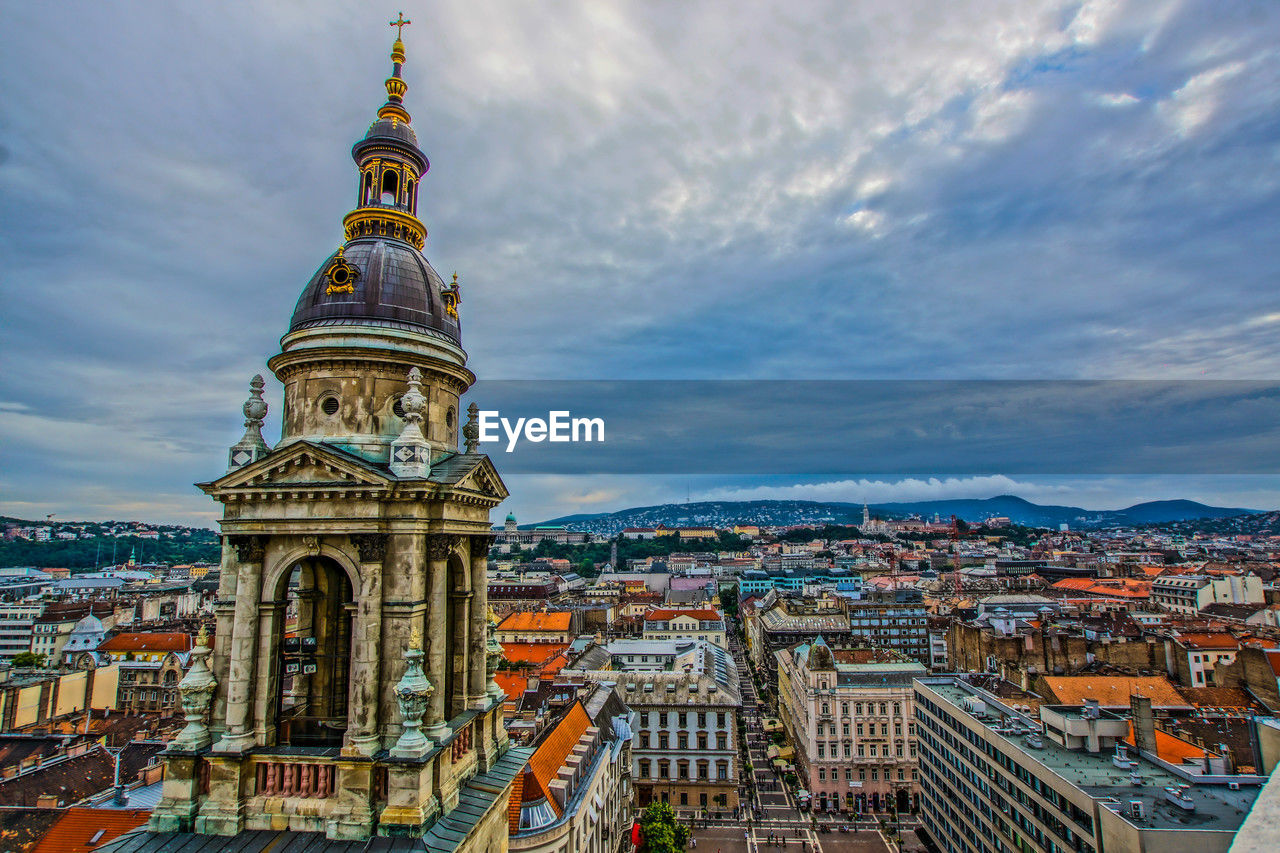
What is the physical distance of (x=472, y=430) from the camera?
20.7 meters

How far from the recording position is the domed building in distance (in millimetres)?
14953

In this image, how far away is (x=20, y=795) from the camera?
38281mm

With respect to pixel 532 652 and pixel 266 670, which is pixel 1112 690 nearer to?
pixel 532 652

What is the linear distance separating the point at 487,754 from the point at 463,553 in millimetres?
5113

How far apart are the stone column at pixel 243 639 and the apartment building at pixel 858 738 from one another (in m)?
62.9

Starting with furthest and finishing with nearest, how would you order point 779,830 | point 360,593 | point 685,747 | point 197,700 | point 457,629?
point 685,747, point 779,830, point 457,629, point 360,593, point 197,700

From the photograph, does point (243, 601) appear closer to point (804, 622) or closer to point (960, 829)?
point (960, 829)

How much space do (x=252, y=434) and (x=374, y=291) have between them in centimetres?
479

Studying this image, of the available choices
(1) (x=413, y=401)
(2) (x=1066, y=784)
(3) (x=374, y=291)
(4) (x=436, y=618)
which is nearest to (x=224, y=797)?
(4) (x=436, y=618)

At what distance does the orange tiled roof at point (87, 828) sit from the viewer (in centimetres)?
3067

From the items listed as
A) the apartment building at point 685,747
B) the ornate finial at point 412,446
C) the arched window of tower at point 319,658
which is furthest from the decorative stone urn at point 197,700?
the apartment building at point 685,747

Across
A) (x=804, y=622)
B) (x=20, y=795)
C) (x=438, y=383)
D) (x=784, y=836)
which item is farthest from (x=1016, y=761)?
(x=804, y=622)

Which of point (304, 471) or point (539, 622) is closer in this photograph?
point (304, 471)

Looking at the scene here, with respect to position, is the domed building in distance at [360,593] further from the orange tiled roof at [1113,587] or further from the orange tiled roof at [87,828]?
Result: the orange tiled roof at [1113,587]
